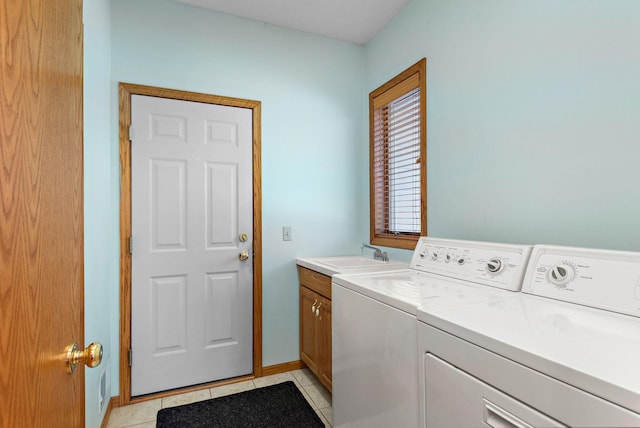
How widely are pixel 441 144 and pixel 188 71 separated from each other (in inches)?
70.3

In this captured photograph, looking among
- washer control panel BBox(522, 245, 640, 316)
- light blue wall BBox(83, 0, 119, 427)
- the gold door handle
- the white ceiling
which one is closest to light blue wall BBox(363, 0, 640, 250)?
washer control panel BBox(522, 245, 640, 316)

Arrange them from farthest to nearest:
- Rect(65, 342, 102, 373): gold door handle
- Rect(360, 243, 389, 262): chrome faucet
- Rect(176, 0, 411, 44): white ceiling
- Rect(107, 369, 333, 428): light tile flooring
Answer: Rect(360, 243, 389, 262): chrome faucet → Rect(176, 0, 411, 44): white ceiling → Rect(107, 369, 333, 428): light tile flooring → Rect(65, 342, 102, 373): gold door handle

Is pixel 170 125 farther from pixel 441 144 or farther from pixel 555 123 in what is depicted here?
pixel 555 123

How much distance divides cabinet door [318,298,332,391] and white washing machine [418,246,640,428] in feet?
3.46

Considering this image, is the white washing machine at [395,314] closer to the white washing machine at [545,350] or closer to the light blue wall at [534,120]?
the white washing machine at [545,350]

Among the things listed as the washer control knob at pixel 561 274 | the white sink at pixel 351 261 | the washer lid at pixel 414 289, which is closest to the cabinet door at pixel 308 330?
the white sink at pixel 351 261

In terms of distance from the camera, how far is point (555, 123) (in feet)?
4.46

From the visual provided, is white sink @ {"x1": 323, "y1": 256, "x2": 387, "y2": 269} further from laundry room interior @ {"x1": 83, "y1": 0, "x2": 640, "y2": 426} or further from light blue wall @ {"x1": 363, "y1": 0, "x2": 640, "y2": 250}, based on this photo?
light blue wall @ {"x1": 363, "y1": 0, "x2": 640, "y2": 250}

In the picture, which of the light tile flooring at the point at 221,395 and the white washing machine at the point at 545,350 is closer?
the white washing machine at the point at 545,350

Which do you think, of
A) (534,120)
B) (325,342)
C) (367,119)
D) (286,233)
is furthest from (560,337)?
(367,119)

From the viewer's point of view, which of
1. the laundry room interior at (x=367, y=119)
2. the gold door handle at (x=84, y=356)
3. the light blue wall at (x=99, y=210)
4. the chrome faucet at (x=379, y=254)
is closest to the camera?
the gold door handle at (x=84, y=356)

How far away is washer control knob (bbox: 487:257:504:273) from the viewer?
1.33 metres

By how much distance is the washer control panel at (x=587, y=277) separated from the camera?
37.3 inches

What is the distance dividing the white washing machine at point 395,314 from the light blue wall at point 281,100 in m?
0.93
